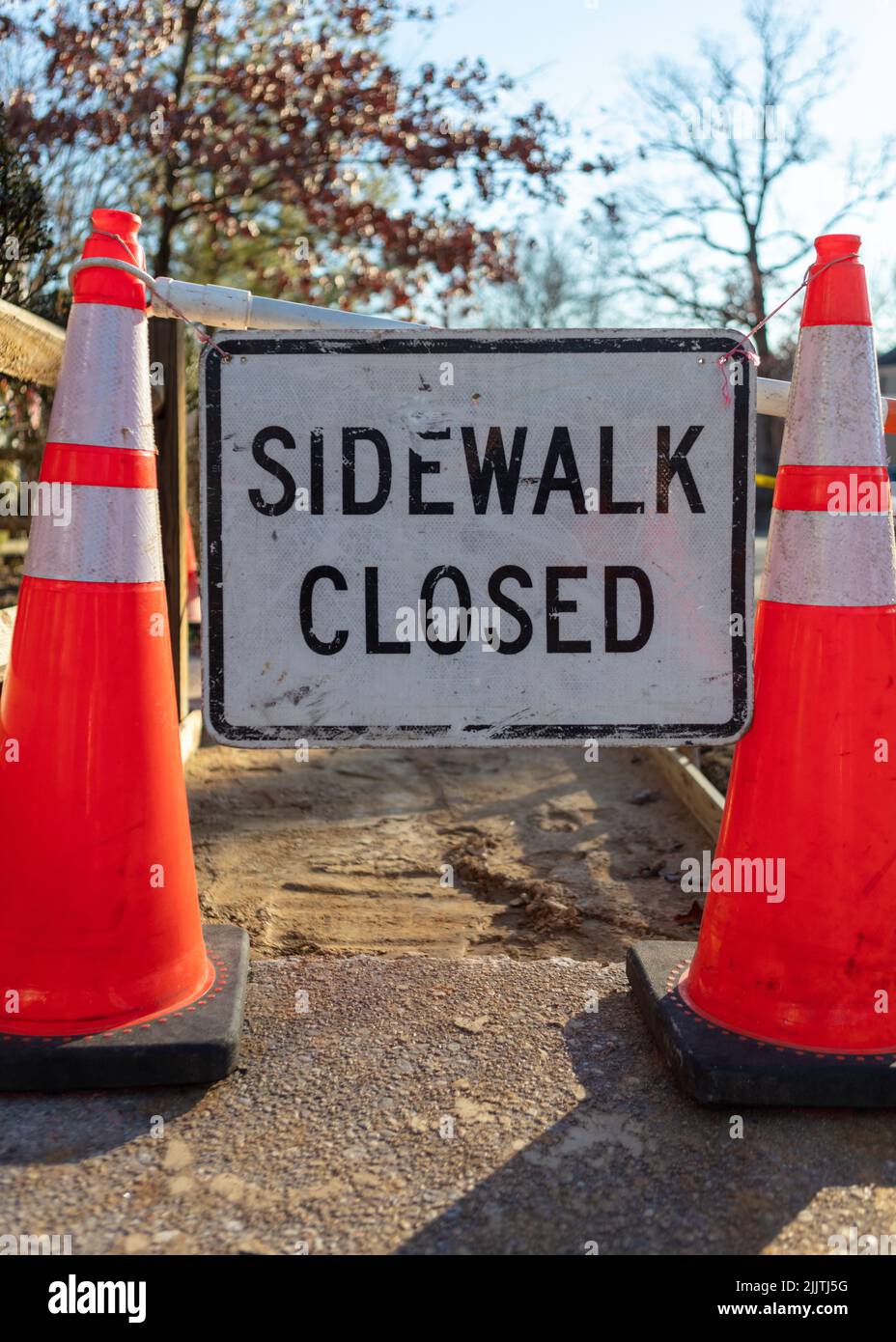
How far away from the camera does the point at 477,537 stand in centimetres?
230

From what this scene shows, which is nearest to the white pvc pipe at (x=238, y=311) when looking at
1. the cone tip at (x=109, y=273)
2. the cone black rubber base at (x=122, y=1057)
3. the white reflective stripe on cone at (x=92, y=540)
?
the cone tip at (x=109, y=273)

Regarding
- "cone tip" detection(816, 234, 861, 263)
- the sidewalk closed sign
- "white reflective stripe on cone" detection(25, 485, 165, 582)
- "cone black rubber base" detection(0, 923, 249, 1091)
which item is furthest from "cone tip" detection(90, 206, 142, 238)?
"cone black rubber base" detection(0, 923, 249, 1091)

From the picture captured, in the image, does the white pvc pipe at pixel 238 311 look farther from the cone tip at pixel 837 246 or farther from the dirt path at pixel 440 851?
the dirt path at pixel 440 851

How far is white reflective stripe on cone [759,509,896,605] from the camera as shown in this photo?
2240 millimetres

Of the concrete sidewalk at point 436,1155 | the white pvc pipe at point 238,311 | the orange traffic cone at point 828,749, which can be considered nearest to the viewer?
the concrete sidewalk at point 436,1155

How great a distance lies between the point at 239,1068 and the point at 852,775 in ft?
4.67

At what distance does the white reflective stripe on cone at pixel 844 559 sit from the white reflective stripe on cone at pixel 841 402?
12 centimetres

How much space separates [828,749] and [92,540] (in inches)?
63.6

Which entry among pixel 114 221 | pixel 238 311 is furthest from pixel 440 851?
pixel 114 221

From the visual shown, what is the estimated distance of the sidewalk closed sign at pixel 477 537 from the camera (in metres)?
2.27

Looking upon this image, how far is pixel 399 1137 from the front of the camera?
199 cm

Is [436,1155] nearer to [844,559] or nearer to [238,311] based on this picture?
[844,559]

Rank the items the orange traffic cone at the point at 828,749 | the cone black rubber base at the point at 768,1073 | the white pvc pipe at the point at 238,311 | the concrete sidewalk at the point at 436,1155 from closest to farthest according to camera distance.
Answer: the concrete sidewalk at the point at 436,1155 < the cone black rubber base at the point at 768,1073 < the orange traffic cone at the point at 828,749 < the white pvc pipe at the point at 238,311
